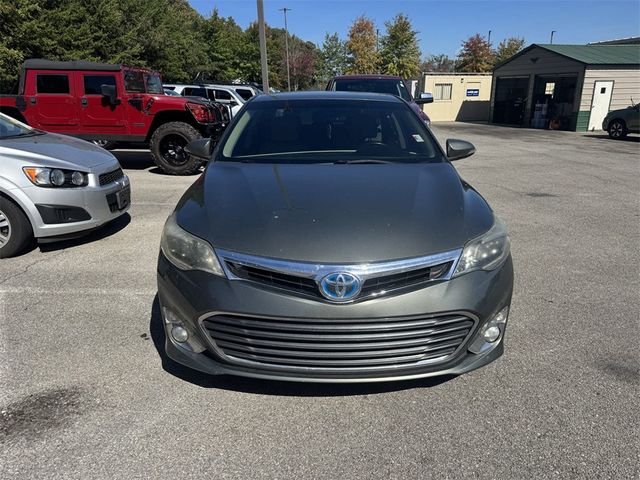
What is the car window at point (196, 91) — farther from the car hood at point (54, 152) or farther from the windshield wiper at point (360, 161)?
the windshield wiper at point (360, 161)

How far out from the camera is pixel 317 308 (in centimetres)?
208

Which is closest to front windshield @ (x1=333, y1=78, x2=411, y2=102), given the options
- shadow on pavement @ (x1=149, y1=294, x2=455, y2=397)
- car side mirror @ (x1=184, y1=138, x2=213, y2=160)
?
car side mirror @ (x1=184, y1=138, x2=213, y2=160)

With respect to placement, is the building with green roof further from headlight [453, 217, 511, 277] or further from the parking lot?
headlight [453, 217, 511, 277]

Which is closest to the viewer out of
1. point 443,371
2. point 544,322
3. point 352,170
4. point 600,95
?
point 443,371

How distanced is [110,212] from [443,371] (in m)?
3.89

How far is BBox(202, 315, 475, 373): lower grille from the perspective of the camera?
6.93ft

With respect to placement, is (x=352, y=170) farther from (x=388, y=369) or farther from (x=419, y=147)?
(x=388, y=369)

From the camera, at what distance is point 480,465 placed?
2100 millimetres

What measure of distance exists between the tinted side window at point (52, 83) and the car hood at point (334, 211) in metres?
7.73

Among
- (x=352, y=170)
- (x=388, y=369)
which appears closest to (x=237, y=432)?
(x=388, y=369)

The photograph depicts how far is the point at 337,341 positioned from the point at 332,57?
189 feet

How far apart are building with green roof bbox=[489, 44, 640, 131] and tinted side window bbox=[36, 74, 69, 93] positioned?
2183 centimetres

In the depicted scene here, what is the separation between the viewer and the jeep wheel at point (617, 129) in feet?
61.2

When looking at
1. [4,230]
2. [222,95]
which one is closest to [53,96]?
[4,230]
